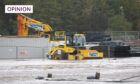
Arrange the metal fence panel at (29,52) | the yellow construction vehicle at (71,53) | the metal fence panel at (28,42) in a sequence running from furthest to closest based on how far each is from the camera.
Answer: the metal fence panel at (28,42) → the metal fence panel at (29,52) → the yellow construction vehicle at (71,53)

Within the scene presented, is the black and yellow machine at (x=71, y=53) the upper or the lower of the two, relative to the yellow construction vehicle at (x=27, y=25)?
lower

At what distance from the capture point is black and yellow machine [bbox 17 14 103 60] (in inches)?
1779

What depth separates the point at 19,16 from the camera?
49469 mm

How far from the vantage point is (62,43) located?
48.9 meters

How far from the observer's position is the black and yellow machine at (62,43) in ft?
148

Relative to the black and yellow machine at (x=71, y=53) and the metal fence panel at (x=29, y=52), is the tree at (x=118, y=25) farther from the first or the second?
the black and yellow machine at (x=71, y=53)

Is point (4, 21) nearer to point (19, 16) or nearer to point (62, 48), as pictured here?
point (19, 16)

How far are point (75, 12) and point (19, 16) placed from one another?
5799 cm

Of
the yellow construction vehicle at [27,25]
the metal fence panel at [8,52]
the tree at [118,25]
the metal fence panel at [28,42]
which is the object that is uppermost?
the tree at [118,25]

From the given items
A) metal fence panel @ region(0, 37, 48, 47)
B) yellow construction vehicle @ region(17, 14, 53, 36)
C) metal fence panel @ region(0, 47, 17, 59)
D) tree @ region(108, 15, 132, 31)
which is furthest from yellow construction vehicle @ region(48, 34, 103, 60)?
tree @ region(108, 15, 132, 31)

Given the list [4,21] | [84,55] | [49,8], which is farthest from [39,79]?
[49,8]

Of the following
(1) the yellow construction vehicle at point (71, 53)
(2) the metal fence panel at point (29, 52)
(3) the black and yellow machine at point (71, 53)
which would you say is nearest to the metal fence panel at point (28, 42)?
(2) the metal fence panel at point (29, 52)

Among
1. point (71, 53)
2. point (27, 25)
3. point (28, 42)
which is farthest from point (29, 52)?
point (71, 53)

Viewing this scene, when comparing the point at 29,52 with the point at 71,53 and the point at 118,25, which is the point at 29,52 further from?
the point at 118,25
